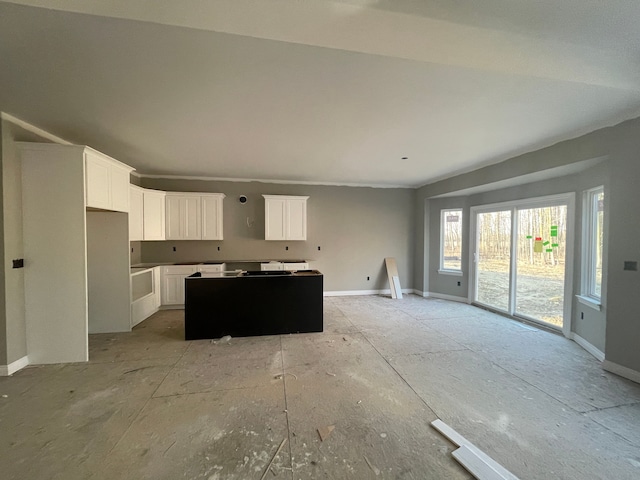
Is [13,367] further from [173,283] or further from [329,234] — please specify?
[329,234]

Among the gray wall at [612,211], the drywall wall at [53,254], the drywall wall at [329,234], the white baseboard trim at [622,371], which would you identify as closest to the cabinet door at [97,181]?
the drywall wall at [53,254]

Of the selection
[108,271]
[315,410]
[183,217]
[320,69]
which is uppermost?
[320,69]

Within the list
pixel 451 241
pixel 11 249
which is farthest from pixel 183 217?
pixel 451 241

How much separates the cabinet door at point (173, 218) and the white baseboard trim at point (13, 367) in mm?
2825

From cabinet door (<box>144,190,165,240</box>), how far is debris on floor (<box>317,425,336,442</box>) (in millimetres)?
4624

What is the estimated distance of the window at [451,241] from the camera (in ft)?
19.0

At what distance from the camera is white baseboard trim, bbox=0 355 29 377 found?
263 cm

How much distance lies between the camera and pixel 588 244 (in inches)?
139

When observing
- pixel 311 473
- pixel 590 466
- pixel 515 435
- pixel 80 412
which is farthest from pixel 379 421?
pixel 80 412

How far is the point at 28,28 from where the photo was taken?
4.91 ft

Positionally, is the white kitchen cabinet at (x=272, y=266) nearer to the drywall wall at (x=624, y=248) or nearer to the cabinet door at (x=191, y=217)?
the cabinet door at (x=191, y=217)

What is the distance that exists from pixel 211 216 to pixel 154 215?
1042 mm

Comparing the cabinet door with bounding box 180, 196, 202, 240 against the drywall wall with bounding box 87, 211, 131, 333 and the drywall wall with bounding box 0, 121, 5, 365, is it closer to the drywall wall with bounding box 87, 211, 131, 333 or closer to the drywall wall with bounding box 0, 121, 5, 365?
the drywall wall with bounding box 87, 211, 131, 333

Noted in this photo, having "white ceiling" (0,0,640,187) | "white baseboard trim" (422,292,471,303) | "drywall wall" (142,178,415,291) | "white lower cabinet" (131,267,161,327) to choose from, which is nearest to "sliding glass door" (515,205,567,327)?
"white baseboard trim" (422,292,471,303)
